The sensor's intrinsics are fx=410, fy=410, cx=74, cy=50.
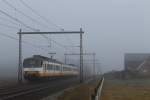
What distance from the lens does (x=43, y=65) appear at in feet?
161

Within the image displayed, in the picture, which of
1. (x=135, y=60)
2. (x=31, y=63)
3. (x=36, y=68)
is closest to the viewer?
(x=36, y=68)

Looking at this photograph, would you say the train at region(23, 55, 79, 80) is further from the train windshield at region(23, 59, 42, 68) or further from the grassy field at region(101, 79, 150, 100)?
the grassy field at region(101, 79, 150, 100)

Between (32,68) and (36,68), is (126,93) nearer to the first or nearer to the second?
(36,68)

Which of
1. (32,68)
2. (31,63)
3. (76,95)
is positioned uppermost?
(31,63)

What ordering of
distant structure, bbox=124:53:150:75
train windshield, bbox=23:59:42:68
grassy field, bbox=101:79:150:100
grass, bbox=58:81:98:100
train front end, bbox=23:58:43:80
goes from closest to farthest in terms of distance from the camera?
1. grass, bbox=58:81:98:100
2. grassy field, bbox=101:79:150:100
3. train front end, bbox=23:58:43:80
4. train windshield, bbox=23:59:42:68
5. distant structure, bbox=124:53:150:75

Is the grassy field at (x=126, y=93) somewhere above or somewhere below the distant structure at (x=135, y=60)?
below

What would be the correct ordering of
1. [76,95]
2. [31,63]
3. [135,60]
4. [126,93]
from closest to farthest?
[76,95]
[126,93]
[31,63]
[135,60]

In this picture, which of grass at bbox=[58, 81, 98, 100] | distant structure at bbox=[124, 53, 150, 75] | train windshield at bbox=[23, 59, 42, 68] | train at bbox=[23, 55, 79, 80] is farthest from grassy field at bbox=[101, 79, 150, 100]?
distant structure at bbox=[124, 53, 150, 75]

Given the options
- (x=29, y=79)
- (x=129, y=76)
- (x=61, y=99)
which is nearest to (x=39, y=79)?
(x=29, y=79)

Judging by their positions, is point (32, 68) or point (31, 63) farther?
point (31, 63)

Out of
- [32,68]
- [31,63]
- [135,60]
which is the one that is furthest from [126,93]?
[135,60]

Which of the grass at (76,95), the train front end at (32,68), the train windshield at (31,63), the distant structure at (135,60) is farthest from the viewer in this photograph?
the distant structure at (135,60)

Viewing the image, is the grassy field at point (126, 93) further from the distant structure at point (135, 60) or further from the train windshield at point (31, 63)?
the distant structure at point (135, 60)

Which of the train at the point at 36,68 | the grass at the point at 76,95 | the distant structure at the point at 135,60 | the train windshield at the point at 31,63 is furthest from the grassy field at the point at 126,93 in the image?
the distant structure at the point at 135,60
